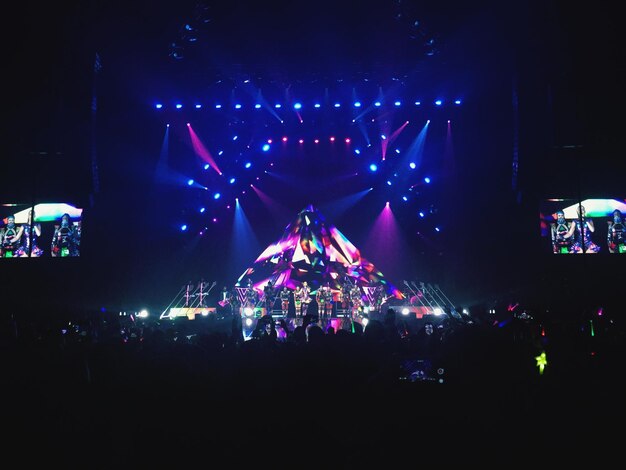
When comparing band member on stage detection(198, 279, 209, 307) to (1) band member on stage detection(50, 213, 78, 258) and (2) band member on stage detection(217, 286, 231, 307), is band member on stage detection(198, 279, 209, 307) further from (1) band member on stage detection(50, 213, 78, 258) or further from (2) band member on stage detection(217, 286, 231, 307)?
(1) band member on stage detection(50, 213, 78, 258)

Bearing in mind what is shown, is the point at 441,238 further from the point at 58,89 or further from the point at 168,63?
the point at 58,89

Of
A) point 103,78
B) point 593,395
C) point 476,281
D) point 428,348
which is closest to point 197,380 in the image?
point 428,348

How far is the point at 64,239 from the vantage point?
A: 11414mm

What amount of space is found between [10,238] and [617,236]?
13.2 m

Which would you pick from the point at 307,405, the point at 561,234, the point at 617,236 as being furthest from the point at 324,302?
the point at 307,405

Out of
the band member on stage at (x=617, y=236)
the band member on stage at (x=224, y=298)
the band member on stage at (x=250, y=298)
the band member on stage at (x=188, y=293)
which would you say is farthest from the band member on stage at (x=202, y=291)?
the band member on stage at (x=617, y=236)

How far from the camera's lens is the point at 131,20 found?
10.4 meters

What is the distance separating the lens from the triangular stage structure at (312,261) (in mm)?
15602

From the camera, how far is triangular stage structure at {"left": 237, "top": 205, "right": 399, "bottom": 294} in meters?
15.6

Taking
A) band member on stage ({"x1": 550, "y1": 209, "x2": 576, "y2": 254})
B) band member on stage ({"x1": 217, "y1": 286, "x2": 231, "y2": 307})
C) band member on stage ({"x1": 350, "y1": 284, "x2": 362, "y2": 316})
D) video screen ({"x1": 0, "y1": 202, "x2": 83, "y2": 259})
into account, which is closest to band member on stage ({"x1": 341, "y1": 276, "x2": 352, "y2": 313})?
band member on stage ({"x1": 350, "y1": 284, "x2": 362, "y2": 316})

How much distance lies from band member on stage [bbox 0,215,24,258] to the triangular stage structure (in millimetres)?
6518

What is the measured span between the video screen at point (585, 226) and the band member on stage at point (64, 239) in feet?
35.0

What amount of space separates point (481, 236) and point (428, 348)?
9.29 meters

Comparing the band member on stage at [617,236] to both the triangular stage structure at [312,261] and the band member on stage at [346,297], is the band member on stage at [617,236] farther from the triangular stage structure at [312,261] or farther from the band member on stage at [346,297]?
the band member on stage at [346,297]
